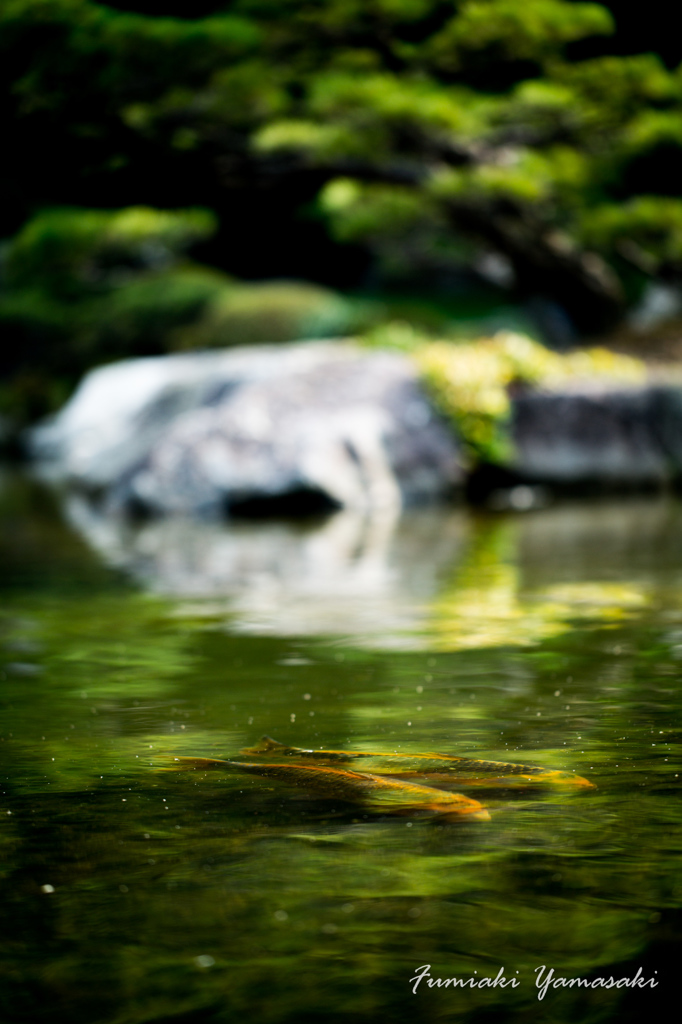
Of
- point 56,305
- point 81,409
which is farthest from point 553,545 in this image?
point 56,305

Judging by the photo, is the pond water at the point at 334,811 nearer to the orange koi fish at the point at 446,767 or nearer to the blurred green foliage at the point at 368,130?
the orange koi fish at the point at 446,767

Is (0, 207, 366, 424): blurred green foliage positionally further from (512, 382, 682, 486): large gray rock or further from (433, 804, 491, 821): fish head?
(433, 804, 491, 821): fish head

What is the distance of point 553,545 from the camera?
518cm

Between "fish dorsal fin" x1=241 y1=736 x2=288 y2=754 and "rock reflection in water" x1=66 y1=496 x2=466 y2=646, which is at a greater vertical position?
"fish dorsal fin" x1=241 y1=736 x2=288 y2=754

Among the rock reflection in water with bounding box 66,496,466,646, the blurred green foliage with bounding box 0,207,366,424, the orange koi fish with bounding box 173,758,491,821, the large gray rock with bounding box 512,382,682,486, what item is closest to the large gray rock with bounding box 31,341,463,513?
the rock reflection in water with bounding box 66,496,466,646

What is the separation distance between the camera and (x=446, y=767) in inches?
76.7

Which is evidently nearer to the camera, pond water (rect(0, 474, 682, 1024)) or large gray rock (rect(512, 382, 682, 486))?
pond water (rect(0, 474, 682, 1024))

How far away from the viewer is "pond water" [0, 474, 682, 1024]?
1301 millimetres

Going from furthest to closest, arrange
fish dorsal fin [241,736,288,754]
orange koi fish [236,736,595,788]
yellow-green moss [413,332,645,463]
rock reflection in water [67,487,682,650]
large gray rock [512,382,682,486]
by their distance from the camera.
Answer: large gray rock [512,382,682,486]
yellow-green moss [413,332,645,463]
rock reflection in water [67,487,682,650]
fish dorsal fin [241,736,288,754]
orange koi fish [236,736,595,788]

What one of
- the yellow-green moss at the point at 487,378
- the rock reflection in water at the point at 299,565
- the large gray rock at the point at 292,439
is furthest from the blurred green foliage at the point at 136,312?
the rock reflection in water at the point at 299,565

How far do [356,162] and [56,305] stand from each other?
7.42 metres

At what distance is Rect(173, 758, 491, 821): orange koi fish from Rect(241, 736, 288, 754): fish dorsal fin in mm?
81

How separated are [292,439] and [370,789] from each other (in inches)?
208

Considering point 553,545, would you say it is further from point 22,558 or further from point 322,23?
point 322,23
